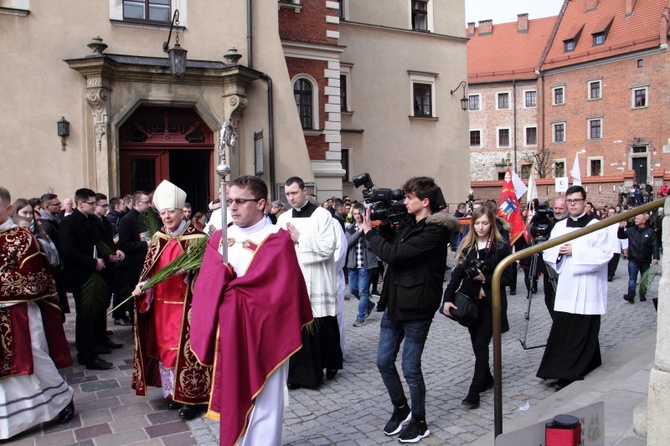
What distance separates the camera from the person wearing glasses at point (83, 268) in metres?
7.03

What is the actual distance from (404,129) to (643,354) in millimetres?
19460

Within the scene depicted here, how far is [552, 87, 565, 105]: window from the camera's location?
5503 cm

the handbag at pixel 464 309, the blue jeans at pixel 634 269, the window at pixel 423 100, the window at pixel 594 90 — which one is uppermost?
the window at pixel 594 90

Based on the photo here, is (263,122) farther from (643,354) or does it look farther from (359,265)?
(643,354)

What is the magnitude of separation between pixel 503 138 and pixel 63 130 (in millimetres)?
51747

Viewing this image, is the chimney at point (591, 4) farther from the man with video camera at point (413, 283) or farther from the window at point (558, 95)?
the man with video camera at point (413, 283)

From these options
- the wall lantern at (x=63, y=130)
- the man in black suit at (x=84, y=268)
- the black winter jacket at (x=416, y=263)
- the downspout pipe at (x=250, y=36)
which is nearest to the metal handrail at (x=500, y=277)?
the black winter jacket at (x=416, y=263)

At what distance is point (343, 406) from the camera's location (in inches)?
225

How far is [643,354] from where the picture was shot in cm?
672

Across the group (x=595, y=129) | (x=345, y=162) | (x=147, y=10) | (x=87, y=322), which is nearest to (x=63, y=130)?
Result: (x=147, y=10)

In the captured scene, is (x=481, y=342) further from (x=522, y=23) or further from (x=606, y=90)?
(x=522, y=23)

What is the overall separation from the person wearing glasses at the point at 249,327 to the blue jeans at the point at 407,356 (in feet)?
3.05

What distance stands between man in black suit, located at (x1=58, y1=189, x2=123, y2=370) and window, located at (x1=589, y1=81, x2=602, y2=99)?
52730 mm

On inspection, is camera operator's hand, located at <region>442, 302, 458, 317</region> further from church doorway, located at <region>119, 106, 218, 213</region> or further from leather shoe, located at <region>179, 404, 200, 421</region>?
church doorway, located at <region>119, 106, 218, 213</region>
